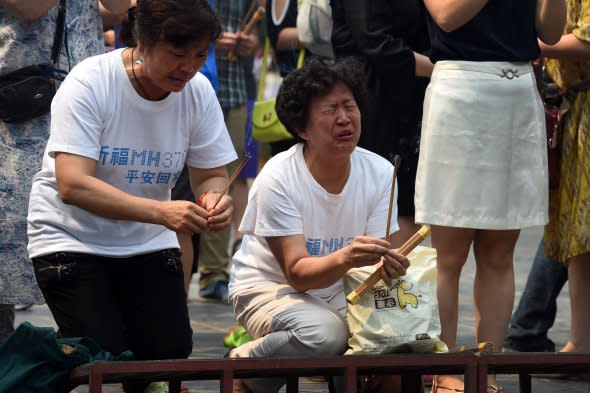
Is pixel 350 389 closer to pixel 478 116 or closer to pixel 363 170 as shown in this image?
pixel 363 170

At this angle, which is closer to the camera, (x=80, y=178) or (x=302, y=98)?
(x=80, y=178)

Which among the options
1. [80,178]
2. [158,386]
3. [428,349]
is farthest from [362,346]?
[80,178]

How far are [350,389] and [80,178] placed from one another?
101 centimetres

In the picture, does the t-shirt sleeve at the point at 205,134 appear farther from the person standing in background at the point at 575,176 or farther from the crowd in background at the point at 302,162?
the person standing in background at the point at 575,176

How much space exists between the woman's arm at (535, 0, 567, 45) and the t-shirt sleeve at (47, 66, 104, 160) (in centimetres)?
A: 168

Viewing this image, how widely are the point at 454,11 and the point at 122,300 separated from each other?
4.86 ft

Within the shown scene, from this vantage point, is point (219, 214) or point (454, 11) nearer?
point (219, 214)

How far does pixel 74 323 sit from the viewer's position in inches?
168

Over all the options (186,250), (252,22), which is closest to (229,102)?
(252,22)

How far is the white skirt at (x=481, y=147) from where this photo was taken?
481 centimetres

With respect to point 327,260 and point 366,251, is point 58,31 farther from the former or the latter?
point 366,251

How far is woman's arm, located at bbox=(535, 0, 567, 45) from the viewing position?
489cm

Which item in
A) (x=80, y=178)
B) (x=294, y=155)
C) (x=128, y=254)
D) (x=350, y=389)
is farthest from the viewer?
(x=294, y=155)

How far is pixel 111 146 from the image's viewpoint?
4.27m
